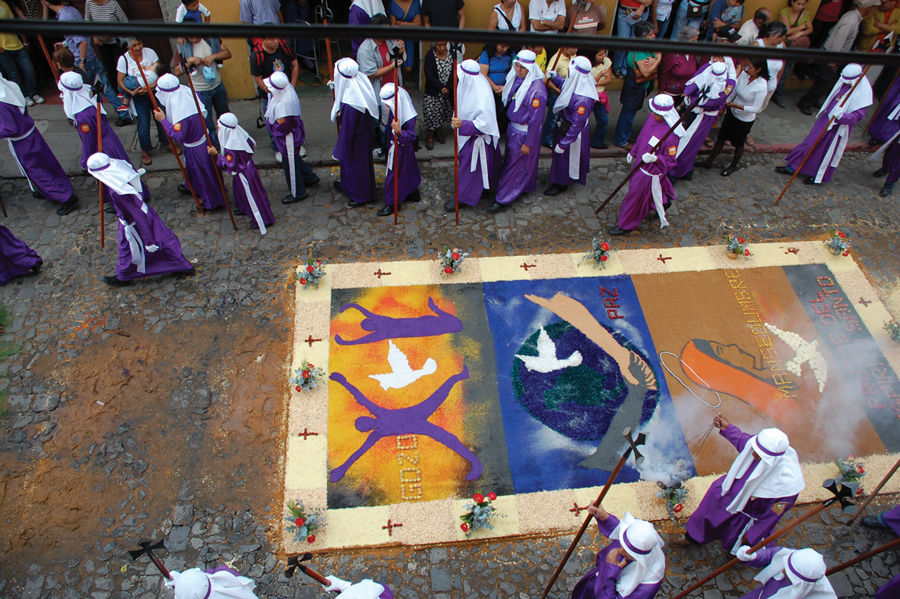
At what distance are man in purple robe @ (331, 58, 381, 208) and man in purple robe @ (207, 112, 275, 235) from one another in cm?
108

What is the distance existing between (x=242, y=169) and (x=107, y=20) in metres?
3.60

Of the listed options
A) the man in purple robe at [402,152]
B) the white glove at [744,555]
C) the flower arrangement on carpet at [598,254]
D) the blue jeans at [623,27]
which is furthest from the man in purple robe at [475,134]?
the white glove at [744,555]

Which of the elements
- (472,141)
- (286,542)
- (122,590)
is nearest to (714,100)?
(472,141)

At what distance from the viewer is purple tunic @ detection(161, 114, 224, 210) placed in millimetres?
7500

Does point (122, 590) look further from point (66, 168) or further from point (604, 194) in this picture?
point (604, 194)

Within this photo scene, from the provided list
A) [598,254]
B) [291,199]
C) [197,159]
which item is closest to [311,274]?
[291,199]

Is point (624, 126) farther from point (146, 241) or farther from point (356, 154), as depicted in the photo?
point (146, 241)

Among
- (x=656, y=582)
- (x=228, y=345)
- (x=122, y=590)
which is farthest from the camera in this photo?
(x=228, y=345)

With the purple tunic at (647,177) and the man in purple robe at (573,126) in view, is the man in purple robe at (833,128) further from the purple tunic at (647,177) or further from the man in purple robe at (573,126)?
the man in purple robe at (573,126)

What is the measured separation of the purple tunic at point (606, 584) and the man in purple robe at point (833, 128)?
22.3 ft

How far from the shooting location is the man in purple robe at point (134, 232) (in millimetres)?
6441

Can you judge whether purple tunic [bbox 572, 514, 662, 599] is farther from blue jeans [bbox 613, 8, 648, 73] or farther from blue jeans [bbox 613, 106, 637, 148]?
blue jeans [bbox 613, 8, 648, 73]

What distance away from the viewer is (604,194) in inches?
350

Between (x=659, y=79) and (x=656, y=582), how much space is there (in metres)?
7.69
